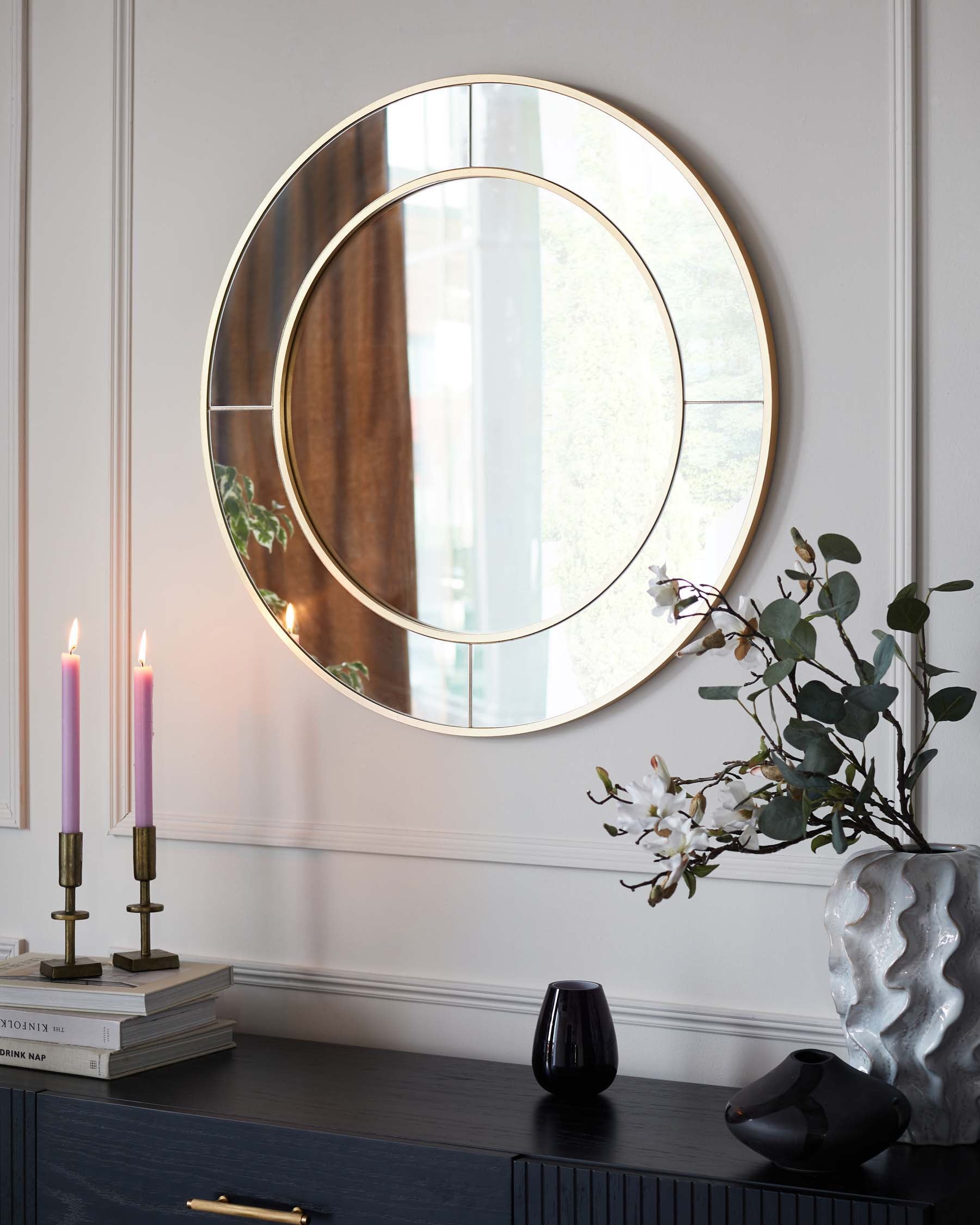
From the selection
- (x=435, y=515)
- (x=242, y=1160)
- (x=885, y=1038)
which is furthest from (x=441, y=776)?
(x=885, y=1038)

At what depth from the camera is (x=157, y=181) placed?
2.04 metres

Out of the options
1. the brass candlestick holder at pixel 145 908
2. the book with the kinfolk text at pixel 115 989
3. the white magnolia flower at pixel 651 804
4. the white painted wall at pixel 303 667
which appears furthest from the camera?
the brass candlestick holder at pixel 145 908

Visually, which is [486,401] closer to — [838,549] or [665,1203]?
[838,549]

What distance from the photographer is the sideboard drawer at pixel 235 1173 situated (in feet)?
4.70

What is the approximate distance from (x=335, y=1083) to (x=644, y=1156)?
1.52ft

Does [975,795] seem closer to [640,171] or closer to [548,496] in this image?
[548,496]

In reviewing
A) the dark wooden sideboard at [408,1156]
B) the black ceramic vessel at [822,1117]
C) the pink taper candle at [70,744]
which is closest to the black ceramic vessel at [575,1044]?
the dark wooden sideboard at [408,1156]

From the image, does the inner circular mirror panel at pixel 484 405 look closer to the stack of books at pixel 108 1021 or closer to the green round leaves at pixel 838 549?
the green round leaves at pixel 838 549

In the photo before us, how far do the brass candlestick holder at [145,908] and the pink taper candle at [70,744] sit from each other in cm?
9

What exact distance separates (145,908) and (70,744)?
0.83 feet

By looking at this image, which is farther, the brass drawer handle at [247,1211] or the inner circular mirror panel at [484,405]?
the inner circular mirror panel at [484,405]

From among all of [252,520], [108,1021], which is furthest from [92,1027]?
[252,520]

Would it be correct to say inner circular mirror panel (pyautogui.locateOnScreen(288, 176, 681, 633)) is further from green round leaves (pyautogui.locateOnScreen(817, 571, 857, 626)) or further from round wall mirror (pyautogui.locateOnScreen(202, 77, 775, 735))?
green round leaves (pyautogui.locateOnScreen(817, 571, 857, 626))

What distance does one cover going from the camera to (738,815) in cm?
138
